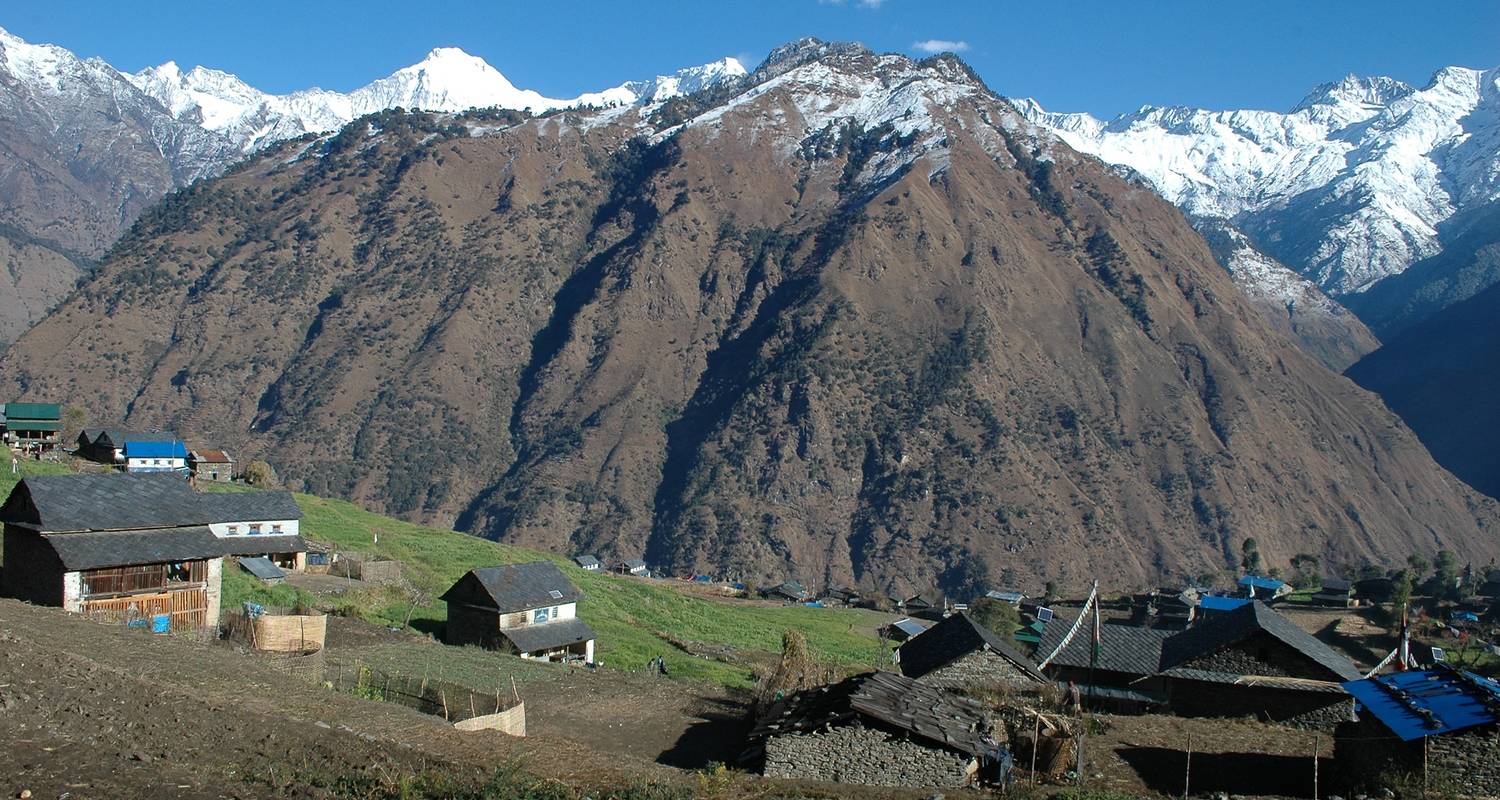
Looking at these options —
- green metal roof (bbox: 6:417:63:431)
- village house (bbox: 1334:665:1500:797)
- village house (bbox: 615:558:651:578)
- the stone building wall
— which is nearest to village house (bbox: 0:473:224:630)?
the stone building wall

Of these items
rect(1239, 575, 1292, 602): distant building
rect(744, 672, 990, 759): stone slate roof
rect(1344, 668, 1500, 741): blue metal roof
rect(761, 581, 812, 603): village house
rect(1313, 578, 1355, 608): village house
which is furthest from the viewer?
rect(761, 581, 812, 603): village house

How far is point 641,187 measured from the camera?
184 meters

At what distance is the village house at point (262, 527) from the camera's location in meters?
45.4

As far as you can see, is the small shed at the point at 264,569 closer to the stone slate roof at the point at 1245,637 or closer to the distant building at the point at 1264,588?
the stone slate roof at the point at 1245,637

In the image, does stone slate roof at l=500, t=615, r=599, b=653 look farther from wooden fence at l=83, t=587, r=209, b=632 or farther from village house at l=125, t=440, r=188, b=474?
village house at l=125, t=440, r=188, b=474

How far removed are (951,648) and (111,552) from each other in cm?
2227

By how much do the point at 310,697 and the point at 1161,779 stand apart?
15.8m

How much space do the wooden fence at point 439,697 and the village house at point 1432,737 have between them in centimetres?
1566

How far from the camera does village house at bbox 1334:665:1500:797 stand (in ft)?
63.7

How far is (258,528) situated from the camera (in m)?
46.8

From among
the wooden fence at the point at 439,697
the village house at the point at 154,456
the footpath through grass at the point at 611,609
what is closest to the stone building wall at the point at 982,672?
the footpath through grass at the point at 611,609

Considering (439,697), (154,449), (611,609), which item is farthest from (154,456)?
(439,697)

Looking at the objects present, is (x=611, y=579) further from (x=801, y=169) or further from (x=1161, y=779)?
(x=801, y=169)

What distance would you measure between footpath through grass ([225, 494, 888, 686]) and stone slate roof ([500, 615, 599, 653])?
189 centimetres
